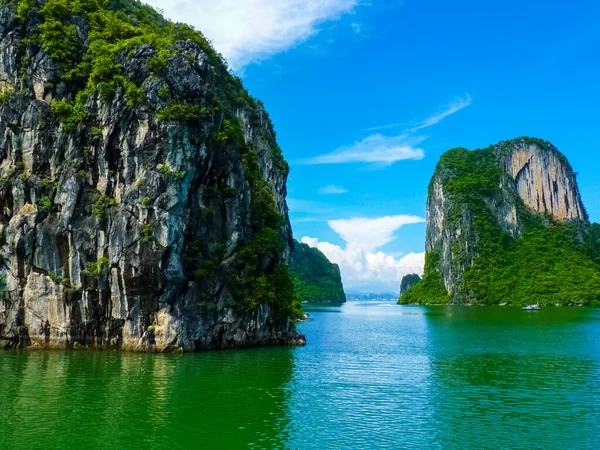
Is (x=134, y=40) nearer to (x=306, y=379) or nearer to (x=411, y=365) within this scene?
(x=306, y=379)

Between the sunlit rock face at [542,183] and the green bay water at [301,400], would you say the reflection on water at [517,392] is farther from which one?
the sunlit rock face at [542,183]

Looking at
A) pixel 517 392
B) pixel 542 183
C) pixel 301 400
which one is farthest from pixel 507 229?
pixel 301 400

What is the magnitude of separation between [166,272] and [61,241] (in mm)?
9142

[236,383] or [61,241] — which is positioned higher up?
[61,241]

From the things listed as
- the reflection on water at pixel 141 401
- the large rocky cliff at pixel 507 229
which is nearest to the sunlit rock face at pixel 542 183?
the large rocky cliff at pixel 507 229

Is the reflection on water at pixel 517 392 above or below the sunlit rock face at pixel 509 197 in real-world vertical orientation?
below

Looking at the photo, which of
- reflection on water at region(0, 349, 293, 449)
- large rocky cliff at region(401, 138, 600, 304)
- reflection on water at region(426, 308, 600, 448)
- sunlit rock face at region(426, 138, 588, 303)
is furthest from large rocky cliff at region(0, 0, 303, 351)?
sunlit rock face at region(426, 138, 588, 303)

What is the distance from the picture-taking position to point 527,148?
18825 cm

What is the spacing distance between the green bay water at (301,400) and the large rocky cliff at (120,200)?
338cm

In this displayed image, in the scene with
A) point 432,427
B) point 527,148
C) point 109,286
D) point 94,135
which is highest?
point 527,148

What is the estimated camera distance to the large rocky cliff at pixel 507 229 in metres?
155

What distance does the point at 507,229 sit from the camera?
578 feet

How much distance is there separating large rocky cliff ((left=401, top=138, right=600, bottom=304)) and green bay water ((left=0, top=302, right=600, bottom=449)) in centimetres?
11478

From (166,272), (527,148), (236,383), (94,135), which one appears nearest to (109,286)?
(166,272)
